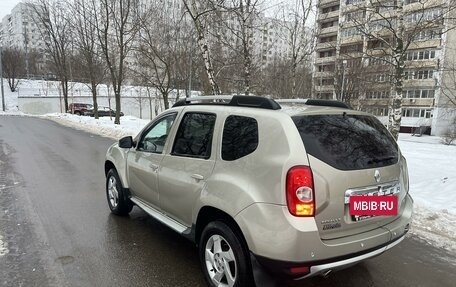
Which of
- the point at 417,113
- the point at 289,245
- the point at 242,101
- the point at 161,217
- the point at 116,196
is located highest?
the point at 242,101

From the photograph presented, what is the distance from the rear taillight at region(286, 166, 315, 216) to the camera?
2.62m

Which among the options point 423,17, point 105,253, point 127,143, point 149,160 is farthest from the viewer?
point 423,17

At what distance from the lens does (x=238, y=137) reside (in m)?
3.13

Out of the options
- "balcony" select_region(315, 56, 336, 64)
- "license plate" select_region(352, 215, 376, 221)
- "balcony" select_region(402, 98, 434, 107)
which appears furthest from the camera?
"balcony" select_region(315, 56, 336, 64)

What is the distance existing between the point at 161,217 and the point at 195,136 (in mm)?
1113

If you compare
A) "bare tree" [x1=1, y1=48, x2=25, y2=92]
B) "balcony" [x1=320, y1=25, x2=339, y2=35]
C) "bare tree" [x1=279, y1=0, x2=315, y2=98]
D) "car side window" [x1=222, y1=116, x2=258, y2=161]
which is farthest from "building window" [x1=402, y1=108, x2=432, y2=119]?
"bare tree" [x1=1, y1=48, x2=25, y2=92]

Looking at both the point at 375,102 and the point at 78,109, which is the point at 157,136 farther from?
the point at 78,109

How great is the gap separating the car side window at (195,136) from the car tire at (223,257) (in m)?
0.73

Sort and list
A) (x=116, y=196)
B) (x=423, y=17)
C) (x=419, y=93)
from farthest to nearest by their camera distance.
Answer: (x=419, y=93)
(x=423, y=17)
(x=116, y=196)

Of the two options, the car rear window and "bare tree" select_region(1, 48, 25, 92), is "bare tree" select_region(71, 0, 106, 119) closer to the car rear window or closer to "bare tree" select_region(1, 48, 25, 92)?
the car rear window

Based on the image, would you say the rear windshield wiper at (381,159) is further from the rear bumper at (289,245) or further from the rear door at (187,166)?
the rear door at (187,166)

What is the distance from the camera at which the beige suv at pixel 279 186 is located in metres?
2.64

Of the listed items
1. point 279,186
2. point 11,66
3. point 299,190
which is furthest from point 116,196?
point 11,66

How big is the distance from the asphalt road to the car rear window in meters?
1.33
